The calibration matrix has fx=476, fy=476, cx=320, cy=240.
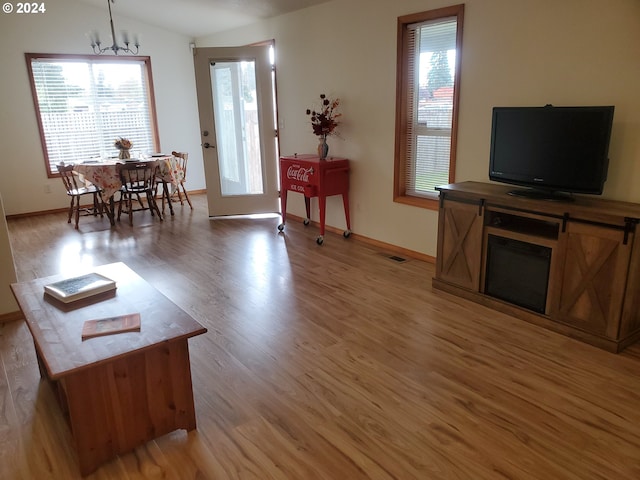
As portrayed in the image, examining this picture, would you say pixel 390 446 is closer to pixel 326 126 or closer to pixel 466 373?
pixel 466 373

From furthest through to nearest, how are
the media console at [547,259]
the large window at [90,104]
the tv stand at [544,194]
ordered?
1. the large window at [90,104]
2. the tv stand at [544,194]
3. the media console at [547,259]

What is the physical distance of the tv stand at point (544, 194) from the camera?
3.00 meters

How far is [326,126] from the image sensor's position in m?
4.88

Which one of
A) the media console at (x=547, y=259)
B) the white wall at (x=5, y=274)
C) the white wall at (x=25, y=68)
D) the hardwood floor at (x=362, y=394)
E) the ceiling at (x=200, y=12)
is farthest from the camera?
the white wall at (x=25, y=68)

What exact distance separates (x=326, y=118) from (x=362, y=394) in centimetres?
327

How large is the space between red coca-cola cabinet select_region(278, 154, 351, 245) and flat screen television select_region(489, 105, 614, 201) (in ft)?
6.06

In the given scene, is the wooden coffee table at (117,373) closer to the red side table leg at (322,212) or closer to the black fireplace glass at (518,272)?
the black fireplace glass at (518,272)

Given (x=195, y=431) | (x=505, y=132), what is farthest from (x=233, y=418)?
(x=505, y=132)

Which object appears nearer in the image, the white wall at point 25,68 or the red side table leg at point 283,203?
the red side table leg at point 283,203

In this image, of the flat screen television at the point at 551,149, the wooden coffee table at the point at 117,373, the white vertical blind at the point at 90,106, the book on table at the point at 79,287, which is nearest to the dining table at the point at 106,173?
the white vertical blind at the point at 90,106

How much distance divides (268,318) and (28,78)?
5366mm

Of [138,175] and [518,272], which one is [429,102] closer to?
[518,272]

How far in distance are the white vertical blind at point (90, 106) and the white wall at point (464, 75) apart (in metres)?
2.12

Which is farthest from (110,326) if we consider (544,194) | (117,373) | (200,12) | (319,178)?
(200,12)
